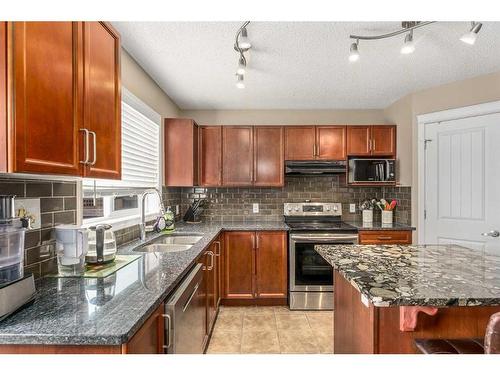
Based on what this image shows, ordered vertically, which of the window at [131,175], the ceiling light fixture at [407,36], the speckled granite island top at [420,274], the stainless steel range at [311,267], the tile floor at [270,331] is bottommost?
the tile floor at [270,331]

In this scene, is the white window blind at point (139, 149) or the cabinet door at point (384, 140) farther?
the cabinet door at point (384, 140)

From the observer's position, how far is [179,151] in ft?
11.2

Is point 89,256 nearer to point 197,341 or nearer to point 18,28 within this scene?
point 197,341

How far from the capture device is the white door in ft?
9.13

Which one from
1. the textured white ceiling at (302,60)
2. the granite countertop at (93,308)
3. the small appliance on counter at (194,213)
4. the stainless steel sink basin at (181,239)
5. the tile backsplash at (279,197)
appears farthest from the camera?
the tile backsplash at (279,197)

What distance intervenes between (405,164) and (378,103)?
2.74 feet

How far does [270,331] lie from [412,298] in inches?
76.7

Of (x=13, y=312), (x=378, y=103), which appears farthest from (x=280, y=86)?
(x=13, y=312)

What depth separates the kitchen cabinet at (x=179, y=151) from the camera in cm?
340

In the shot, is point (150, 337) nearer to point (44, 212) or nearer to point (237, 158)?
point (44, 212)

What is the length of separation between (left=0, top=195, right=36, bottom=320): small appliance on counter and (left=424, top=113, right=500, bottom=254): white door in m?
3.27

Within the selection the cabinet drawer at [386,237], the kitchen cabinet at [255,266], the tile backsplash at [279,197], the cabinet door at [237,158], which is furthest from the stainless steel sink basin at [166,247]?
the cabinet drawer at [386,237]

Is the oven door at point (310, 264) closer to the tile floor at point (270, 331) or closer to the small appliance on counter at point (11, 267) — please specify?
the tile floor at point (270, 331)

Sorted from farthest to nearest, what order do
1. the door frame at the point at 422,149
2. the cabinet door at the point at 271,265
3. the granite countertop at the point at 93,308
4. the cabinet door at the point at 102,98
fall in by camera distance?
the cabinet door at the point at 271,265 → the door frame at the point at 422,149 → the cabinet door at the point at 102,98 → the granite countertop at the point at 93,308
